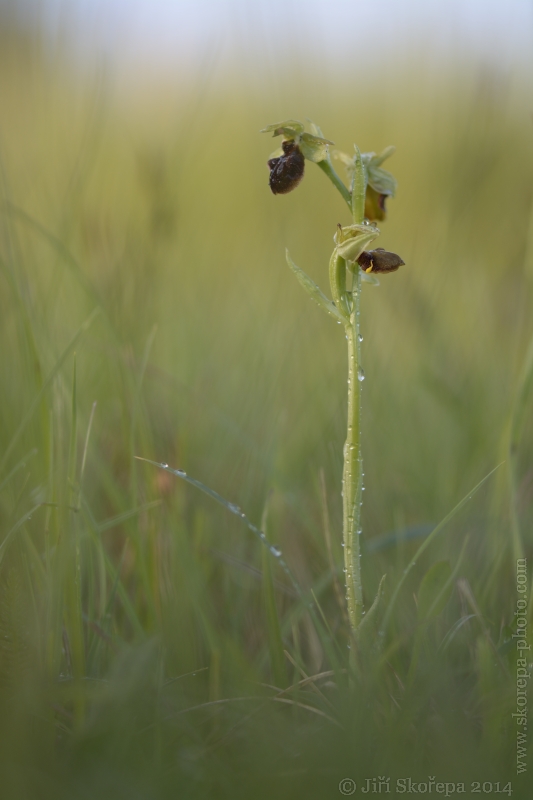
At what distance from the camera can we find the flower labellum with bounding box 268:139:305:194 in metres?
1.44

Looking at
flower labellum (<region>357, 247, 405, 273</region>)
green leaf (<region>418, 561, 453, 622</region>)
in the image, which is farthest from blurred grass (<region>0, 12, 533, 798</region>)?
flower labellum (<region>357, 247, 405, 273</region>)

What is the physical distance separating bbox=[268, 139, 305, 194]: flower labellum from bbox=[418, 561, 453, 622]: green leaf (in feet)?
2.96

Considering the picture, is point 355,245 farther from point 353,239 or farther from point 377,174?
point 377,174

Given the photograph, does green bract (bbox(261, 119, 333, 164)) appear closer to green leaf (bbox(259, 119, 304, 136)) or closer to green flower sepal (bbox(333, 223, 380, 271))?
green leaf (bbox(259, 119, 304, 136))

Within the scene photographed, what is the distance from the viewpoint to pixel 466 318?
11.0ft

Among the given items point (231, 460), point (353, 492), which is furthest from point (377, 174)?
point (231, 460)

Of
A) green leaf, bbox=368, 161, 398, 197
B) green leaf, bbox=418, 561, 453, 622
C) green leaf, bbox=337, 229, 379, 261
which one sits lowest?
green leaf, bbox=418, 561, 453, 622

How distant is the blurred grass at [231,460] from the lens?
1.03 meters

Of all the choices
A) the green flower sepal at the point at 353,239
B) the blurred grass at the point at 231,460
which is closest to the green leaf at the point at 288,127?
the green flower sepal at the point at 353,239

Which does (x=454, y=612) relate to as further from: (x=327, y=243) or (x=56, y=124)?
(x=327, y=243)

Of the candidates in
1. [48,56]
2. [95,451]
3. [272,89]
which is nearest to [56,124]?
[48,56]

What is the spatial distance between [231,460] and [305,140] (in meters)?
1.20

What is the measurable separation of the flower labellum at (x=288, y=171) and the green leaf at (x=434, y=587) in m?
0.90

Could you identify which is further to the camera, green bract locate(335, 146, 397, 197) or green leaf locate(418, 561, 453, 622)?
green bract locate(335, 146, 397, 197)
